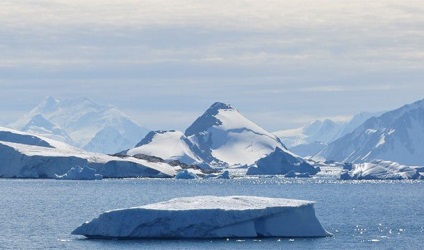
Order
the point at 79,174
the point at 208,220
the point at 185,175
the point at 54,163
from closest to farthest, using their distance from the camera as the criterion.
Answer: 1. the point at 208,220
2. the point at 79,174
3. the point at 54,163
4. the point at 185,175

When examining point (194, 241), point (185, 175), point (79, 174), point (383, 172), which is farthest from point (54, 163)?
point (194, 241)

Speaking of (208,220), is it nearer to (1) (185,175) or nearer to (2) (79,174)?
(2) (79,174)

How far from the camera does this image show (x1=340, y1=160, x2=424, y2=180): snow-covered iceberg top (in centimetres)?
16162

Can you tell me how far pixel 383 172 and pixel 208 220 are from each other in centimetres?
11671

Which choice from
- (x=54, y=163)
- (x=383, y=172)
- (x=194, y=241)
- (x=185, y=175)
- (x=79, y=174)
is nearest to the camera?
(x=194, y=241)

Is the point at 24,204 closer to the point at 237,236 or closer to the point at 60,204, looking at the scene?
the point at 60,204

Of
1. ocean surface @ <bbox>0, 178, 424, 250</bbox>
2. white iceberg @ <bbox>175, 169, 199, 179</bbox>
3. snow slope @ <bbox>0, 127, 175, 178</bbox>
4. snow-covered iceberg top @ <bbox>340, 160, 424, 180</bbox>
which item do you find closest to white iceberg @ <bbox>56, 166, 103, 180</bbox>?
snow slope @ <bbox>0, 127, 175, 178</bbox>

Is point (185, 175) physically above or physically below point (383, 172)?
below

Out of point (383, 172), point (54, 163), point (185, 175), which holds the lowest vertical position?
point (185, 175)

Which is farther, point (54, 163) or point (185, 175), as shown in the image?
point (185, 175)

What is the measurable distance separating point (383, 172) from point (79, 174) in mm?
47996

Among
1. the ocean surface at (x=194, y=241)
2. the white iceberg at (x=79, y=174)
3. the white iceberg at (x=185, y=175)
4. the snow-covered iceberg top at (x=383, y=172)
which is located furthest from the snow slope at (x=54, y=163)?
the ocean surface at (x=194, y=241)

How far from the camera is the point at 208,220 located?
50.3 metres

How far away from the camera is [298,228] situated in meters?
53.3
